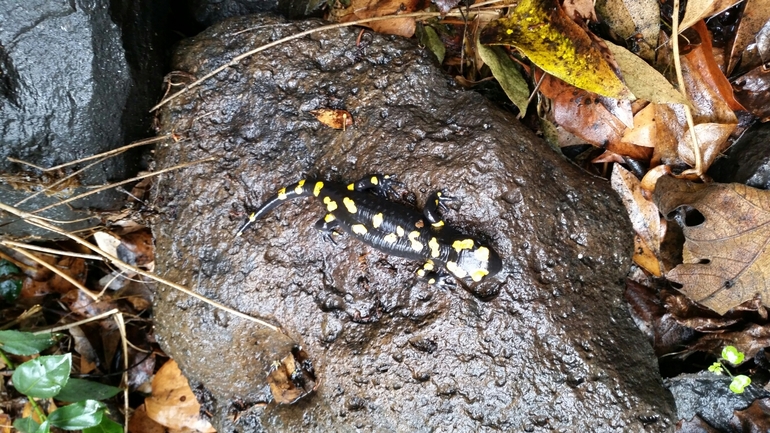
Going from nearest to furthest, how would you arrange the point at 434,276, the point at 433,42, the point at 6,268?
the point at 434,276
the point at 433,42
the point at 6,268

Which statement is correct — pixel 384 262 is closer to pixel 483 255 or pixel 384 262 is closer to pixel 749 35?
pixel 483 255

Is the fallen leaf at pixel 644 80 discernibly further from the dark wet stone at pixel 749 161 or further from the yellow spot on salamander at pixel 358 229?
the yellow spot on salamander at pixel 358 229

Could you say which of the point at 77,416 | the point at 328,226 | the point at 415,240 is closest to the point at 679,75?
the point at 415,240

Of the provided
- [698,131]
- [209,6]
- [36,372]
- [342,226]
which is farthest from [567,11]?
[36,372]

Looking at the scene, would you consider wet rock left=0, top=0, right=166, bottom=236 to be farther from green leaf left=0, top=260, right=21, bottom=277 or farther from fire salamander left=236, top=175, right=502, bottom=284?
fire salamander left=236, top=175, right=502, bottom=284

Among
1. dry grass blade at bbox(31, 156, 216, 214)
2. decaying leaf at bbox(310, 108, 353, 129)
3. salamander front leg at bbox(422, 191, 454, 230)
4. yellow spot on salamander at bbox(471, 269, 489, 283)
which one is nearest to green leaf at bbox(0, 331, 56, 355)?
dry grass blade at bbox(31, 156, 216, 214)

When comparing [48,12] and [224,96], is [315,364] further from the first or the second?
[48,12]

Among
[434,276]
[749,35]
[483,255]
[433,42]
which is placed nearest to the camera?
[483,255]

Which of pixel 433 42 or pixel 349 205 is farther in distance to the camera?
pixel 433 42
